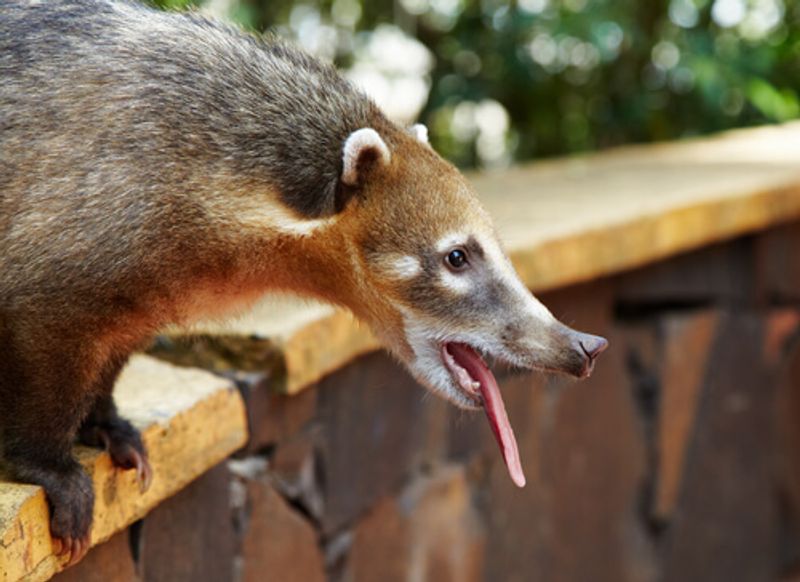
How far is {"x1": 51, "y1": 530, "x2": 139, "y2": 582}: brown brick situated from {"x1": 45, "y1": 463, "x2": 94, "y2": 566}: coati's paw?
0.11 meters

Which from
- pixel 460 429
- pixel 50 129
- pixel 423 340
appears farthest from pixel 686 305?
pixel 50 129

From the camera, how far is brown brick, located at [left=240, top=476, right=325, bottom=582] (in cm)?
288

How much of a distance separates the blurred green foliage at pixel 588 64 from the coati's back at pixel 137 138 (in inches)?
137

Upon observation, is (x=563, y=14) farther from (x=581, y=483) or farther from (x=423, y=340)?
(x=423, y=340)

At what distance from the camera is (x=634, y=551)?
478 cm

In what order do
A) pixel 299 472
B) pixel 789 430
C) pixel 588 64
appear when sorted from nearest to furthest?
pixel 299 472 < pixel 789 430 < pixel 588 64

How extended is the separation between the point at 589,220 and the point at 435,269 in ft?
5.41

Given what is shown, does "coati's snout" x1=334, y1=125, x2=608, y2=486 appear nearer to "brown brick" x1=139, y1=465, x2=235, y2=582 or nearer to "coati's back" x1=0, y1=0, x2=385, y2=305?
"coati's back" x1=0, y1=0, x2=385, y2=305

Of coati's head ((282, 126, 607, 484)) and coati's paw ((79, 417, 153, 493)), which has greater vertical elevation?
coati's head ((282, 126, 607, 484))

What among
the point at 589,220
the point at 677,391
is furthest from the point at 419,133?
the point at 677,391

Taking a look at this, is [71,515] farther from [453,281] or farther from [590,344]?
[590,344]

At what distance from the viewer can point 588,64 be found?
6707mm

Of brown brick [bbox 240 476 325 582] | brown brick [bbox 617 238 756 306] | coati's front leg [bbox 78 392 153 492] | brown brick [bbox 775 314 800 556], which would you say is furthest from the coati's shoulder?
brown brick [bbox 775 314 800 556]

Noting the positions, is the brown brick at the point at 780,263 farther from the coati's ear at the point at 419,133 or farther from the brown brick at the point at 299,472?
the coati's ear at the point at 419,133
